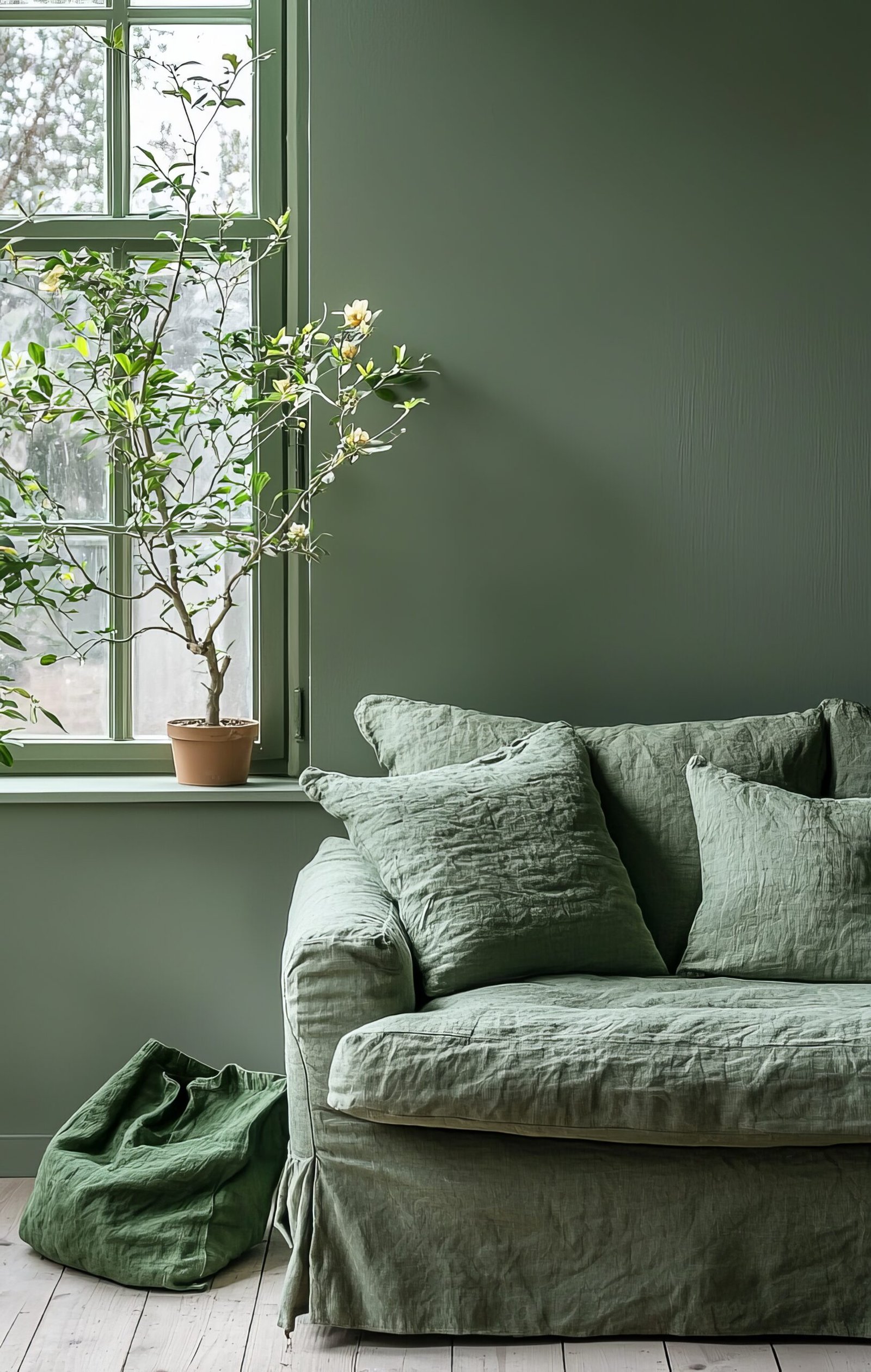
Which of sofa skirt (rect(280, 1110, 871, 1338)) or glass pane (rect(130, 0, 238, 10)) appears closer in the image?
sofa skirt (rect(280, 1110, 871, 1338))

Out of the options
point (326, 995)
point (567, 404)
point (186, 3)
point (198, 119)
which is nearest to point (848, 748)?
point (567, 404)

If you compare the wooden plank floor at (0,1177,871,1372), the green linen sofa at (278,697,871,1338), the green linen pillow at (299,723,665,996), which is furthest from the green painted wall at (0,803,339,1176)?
the green linen sofa at (278,697,871,1338)

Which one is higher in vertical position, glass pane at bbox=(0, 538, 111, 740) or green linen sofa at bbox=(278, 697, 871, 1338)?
glass pane at bbox=(0, 538, 111, 740)

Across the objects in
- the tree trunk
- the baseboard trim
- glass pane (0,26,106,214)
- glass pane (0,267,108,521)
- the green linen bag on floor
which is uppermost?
glass pane (0,26,106,214)

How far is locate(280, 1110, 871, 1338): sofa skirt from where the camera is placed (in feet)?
5.82

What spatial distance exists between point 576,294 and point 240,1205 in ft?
6.69

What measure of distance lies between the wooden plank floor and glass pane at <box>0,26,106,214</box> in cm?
232

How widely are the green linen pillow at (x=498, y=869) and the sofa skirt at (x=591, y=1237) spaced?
0.33m

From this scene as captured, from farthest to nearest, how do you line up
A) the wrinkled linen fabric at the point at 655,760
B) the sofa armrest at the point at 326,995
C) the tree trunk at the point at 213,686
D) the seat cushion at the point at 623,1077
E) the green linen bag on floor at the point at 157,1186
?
the tree trunk at the point at 213,686, the wrinkled linen fabric at the point at 655,760, the green linen bag on floor at the point at 157,1186, the sofa armrest at the point at 326,995, the seat cushion at the point at 623,1077

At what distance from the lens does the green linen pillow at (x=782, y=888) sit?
2.10 meters

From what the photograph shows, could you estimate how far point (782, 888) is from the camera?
2.15 meters

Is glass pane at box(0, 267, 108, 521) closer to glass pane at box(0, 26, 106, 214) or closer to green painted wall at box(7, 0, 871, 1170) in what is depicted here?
glass pane at box(0, 26, 106, 214)

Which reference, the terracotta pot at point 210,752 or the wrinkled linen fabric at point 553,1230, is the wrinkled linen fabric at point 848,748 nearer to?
the wrinkled linen fabric at point 553,1230

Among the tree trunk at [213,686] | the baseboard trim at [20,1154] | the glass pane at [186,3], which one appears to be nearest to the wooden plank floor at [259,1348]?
the baseboard trim at [20,1154]
